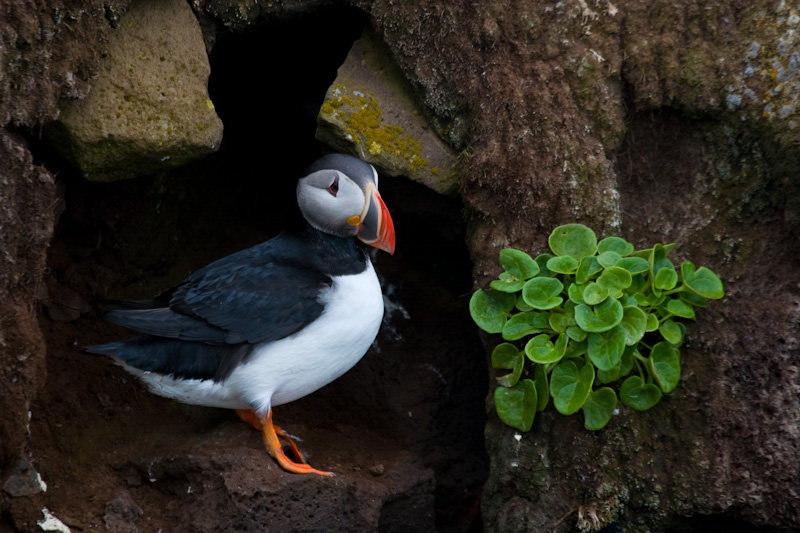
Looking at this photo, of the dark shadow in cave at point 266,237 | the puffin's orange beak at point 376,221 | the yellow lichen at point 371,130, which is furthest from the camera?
the dark shadow in cave at point 266,237

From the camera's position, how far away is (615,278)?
11.4 ft

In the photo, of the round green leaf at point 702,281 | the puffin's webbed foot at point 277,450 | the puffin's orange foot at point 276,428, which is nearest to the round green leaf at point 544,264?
the round green leaf at point 702,281

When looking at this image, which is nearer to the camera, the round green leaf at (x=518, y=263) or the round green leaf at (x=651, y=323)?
the round green leaf at (x=651, y=323)

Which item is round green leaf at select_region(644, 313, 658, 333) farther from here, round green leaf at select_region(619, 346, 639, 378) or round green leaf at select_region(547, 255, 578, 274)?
round green leaf at select_region(547, 255, 578, 274)

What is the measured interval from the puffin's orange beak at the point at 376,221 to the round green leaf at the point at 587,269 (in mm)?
921

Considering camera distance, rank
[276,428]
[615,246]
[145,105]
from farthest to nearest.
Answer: [276,428] → [145,105] → [615,246]

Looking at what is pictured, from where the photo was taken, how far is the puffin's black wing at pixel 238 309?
12.3ft

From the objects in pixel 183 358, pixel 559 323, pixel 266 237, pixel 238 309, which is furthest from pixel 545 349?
pixel 266 237

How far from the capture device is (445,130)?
14.1ft

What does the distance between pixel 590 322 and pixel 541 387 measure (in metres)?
0.39

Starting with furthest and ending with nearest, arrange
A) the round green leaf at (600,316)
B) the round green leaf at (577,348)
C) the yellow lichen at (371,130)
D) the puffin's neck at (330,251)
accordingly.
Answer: the yellow lichen at (371,130), the puffin's neck at (330,251), the round green leaf at (577,348), the round green leaf at (600,316)

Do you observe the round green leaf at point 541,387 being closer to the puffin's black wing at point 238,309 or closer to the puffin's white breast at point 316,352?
the puffin's white breast at point 316,352

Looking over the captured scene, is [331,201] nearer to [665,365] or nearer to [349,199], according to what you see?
[349,199]

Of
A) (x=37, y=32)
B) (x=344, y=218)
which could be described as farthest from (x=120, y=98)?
(x=344, y=218)
